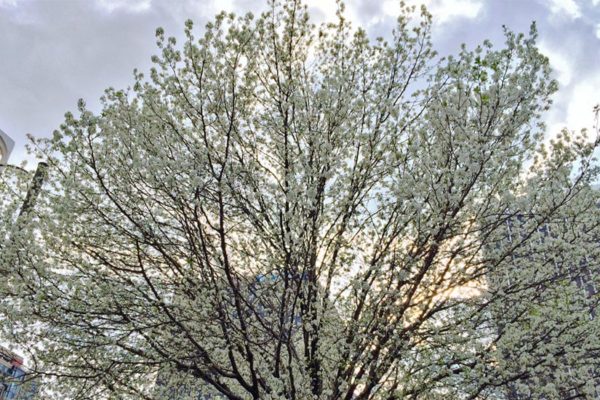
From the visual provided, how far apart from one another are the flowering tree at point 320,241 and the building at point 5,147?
12966 mm

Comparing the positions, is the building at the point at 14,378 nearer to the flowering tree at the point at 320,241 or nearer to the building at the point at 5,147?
the flowering tree at the point at 320,241

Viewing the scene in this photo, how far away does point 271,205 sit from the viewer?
6.51 meters

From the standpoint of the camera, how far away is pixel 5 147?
58.3ft

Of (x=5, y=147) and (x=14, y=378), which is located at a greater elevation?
(x=5, y=147)

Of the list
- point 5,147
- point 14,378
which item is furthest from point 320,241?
point 5,147

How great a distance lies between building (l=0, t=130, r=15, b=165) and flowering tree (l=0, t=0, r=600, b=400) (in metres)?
13.0

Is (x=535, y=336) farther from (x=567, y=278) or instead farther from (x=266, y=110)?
(x=266, y=110)

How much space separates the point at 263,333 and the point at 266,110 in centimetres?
386

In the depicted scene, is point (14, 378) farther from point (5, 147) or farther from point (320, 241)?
point (5, 147)

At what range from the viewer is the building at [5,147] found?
57.1 ft

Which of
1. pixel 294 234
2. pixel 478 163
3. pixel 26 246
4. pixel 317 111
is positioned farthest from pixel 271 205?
pixel 26 246

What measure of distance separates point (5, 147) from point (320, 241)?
1741 centimetres

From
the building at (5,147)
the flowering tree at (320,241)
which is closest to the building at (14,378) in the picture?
the flowering tree at (320,241)

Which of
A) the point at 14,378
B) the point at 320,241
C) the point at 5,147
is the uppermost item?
the point at 5,147
